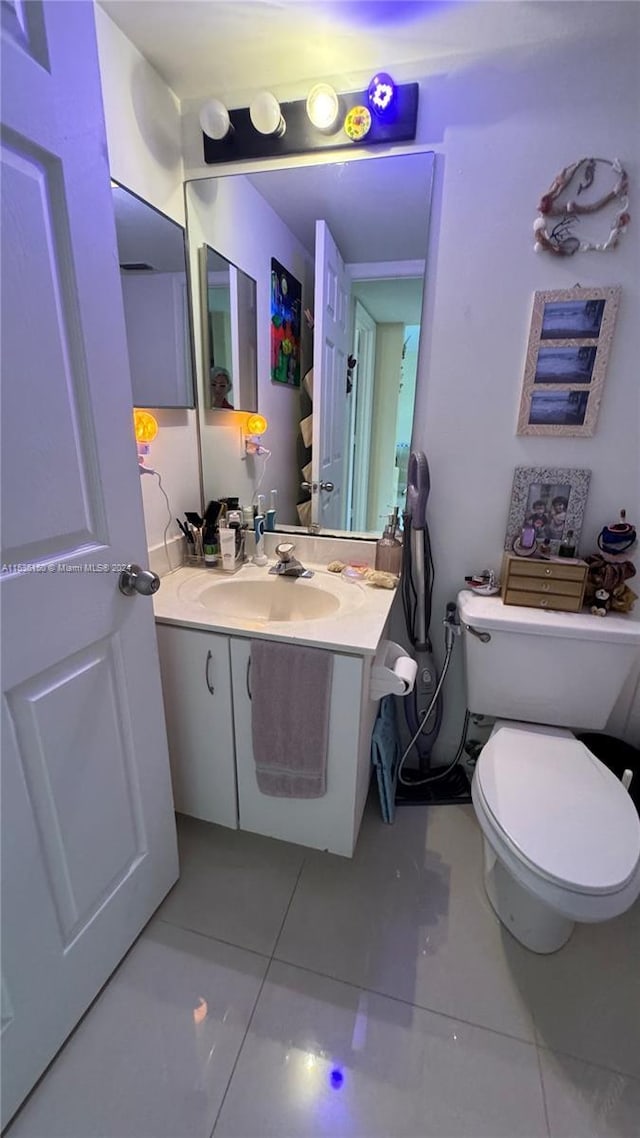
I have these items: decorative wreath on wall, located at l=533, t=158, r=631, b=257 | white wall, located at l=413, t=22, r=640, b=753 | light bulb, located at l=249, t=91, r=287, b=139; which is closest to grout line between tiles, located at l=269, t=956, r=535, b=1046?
white wall, located at l=413, t=22, r=640, b=753

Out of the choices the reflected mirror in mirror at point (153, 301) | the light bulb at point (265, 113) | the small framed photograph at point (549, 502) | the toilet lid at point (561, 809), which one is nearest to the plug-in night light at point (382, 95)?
the light bulb at point (265, 113)

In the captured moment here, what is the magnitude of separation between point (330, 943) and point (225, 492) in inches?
53.7

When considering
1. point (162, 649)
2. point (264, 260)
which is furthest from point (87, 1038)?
point (264, 260)

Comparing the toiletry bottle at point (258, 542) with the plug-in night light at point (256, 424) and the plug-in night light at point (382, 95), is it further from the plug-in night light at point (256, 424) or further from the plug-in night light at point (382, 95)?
the plug-in night light at point (382, 95)

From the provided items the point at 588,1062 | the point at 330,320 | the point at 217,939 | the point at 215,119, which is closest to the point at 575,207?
the point at 330,320

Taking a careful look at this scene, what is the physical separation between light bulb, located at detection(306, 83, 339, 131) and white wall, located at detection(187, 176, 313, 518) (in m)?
0.26

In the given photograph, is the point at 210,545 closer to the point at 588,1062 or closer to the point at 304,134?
the point at 304,134

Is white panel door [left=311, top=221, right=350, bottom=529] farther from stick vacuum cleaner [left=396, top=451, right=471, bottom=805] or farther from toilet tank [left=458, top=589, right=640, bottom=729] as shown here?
toilet tank [left=458, top=589, right=640, bottom=729]

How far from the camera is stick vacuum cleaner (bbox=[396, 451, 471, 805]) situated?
1.39 meters

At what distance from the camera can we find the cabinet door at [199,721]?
117 cm

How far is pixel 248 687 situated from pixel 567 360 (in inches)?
48.4

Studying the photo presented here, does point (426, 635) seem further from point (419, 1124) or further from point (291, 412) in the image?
point (419, 1124)

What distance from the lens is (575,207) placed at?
1130 mm

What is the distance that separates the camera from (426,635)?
1.49m
